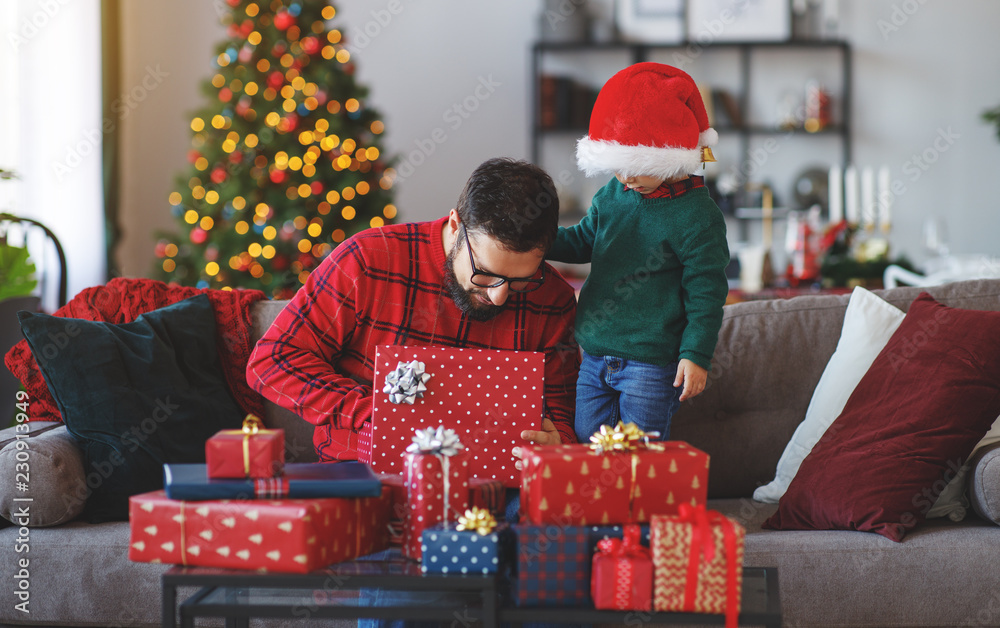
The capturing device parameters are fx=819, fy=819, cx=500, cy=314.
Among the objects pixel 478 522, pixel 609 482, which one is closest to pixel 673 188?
pixel 609 482

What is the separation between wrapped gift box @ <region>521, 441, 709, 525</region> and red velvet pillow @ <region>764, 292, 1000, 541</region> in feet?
2.01

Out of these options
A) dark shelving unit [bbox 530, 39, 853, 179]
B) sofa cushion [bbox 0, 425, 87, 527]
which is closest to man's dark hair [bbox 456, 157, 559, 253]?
sofa cushion [bbox 0, 425, 87, 527]

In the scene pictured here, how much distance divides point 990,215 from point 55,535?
225 inches

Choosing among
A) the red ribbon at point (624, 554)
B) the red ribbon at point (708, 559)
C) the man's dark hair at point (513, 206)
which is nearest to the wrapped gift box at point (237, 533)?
the red ribbon at point (624, 554)

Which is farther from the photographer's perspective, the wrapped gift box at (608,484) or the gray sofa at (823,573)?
the gray sofa at (823,573)

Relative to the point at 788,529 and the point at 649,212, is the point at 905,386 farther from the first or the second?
the point at 649,212

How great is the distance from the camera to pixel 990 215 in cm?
541

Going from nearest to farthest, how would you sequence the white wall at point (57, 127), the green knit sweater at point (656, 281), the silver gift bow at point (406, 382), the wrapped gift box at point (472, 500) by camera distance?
the wrapped gift box at point (472, 500), the silver gift bow at point (406, 382), the green knit sweater at point (656, 281), the white wall at point (57, 127)

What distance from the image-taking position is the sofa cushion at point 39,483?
155 centimetres

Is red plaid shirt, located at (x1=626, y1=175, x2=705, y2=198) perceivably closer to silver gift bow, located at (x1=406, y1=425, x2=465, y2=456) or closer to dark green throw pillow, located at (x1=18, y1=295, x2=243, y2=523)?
silver gift bow, located at (x1=406, y1=425, x2=465, y2=456)

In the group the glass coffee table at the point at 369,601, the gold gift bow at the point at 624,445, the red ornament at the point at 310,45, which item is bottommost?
the glass coffee table at the point at 369,601

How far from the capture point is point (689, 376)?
61.2 inches

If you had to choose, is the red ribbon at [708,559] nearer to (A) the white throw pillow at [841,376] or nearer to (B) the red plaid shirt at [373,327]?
(B) the red plaid shirt at [373,327]

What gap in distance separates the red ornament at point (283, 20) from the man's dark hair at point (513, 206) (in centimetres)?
262
